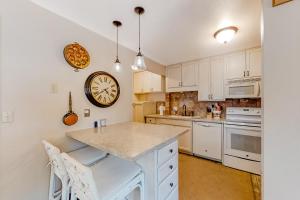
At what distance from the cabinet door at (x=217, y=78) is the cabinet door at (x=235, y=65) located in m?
0.11

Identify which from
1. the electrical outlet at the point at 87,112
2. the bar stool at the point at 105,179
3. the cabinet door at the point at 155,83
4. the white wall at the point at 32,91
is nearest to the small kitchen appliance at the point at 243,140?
the cabinet door at the point at 155,83

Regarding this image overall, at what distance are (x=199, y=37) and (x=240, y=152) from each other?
213 cm

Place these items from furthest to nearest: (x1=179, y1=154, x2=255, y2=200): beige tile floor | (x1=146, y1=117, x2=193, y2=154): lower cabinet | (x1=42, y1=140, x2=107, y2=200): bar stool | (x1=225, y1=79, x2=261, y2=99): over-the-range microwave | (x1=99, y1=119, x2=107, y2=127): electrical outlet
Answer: (x1=146, y1=117, x2=193, y2=154): lower cabinet < (x1=225, y1=79, x2=261, y2=99): over-the-range microwave < (x1=99, y1=119, x2=107, y2=127): electrical outlet < (x1=179, y1=154, x2=255, y2=200): beige tile floor < (x1=42, y1=140, x2=107, y2=200): bar stool

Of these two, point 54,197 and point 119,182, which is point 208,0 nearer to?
point 119,182

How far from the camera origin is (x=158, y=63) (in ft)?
11.2

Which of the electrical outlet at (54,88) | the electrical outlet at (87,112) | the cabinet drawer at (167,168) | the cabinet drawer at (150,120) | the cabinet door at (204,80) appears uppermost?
the cabinet door at (204,80)

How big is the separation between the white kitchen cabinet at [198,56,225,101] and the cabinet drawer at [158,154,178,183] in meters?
1.99

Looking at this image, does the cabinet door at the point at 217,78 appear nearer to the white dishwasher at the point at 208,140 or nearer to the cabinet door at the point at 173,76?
the white dishwasher at the point at 208,140

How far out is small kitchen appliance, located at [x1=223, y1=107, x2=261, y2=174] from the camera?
7.29ft

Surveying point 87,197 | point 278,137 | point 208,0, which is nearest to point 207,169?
point 278,137

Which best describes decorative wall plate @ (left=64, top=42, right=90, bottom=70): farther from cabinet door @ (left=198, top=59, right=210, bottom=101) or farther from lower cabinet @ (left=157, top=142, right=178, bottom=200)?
cabinet door @ (left=198, top=59, right=210, bottom=101)

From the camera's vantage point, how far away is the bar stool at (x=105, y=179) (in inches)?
32.4

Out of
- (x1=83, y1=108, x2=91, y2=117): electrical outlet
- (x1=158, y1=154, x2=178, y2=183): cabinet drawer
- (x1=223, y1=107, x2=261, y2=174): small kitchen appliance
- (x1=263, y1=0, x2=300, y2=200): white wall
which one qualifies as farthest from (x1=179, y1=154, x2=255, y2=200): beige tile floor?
(x1=83, y1=108, x2=91, y2=117): electrical outlet

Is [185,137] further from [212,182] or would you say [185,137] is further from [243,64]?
[243,64]
